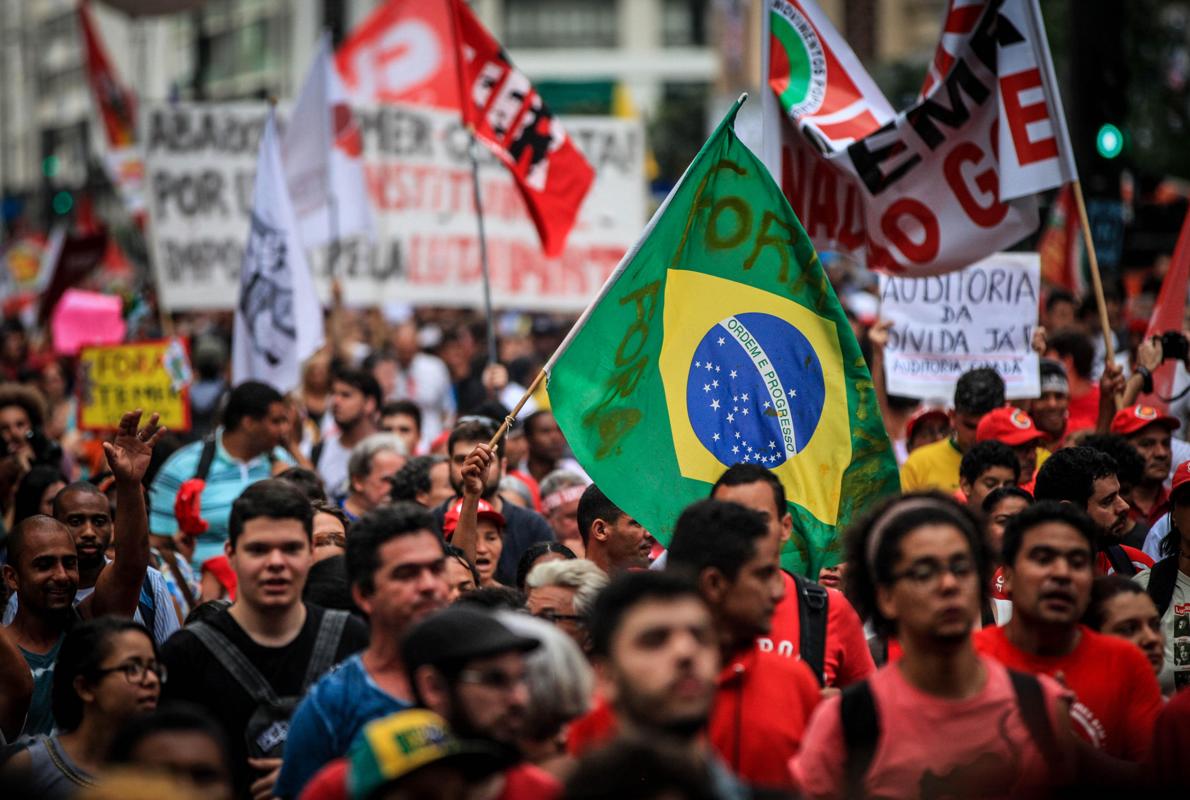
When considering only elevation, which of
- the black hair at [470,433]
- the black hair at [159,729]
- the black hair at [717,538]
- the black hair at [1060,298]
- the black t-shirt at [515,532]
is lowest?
the black t-shirt at [515,532]

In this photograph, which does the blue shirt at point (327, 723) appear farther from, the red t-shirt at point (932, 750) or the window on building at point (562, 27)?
the window on building at point (562, 27)

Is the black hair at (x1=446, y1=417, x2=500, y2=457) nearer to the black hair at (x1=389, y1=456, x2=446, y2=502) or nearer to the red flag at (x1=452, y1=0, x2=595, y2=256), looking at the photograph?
the black hair at (x1=389, y1=456, x2=446, y2=502)

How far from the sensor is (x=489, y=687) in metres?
3.82

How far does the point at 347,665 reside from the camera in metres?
4.68

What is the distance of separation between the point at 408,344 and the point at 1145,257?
627 centimetres

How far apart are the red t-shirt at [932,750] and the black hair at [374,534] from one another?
50.2 inches

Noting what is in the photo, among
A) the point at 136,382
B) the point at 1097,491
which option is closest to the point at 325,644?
the point at 1097,491

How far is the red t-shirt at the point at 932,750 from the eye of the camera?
4.04 meters

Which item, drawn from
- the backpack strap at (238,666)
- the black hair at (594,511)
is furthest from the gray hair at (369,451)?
the backpack strap at (238,666)

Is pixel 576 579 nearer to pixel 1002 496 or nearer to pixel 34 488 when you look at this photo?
pixel 1002 496

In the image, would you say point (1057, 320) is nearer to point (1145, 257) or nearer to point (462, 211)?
point (1145, 257)

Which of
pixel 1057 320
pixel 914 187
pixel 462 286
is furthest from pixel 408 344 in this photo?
pixel 914 187

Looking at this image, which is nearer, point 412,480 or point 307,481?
point 307,481

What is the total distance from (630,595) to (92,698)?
1849 millimetres
